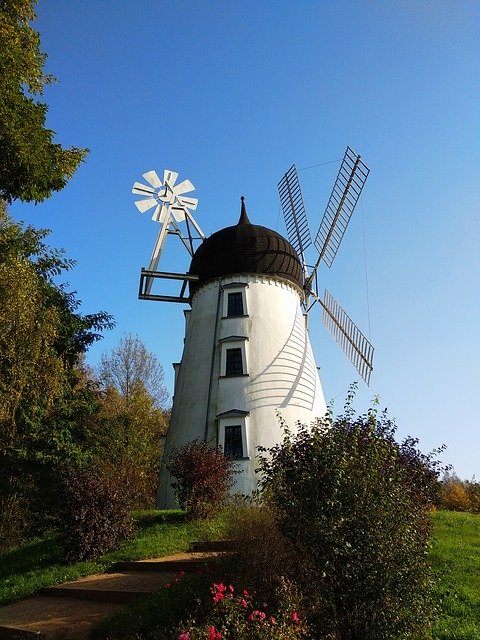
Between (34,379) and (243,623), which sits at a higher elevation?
(34,379)

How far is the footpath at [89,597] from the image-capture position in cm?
682

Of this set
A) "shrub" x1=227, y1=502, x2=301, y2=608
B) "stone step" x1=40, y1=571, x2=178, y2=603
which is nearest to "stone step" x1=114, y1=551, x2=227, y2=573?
"stone step" x1=40, y1=571, x2=178, y2=603

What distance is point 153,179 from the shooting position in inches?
977

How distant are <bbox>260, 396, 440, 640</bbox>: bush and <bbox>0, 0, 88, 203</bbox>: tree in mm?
7932

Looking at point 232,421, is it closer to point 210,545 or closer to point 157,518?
point 157,518

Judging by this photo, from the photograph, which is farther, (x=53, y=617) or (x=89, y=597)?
(x=89, y=597)

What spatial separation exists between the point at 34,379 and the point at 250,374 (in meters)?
7.67

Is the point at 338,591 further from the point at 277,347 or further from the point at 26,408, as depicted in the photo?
the point at 277,347

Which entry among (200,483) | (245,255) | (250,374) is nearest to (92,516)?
(200,483)

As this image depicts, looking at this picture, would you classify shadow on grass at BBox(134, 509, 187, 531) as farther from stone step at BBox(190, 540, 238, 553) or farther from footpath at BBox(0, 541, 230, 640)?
footpath at BBox(0, 541, 230, 640)

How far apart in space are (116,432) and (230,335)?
546 centimetres

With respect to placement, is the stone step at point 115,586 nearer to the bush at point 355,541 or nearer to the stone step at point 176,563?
the stone step at point 176,563

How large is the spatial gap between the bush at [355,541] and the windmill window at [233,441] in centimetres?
990

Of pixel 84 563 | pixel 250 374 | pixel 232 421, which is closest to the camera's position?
pixel 84 563
